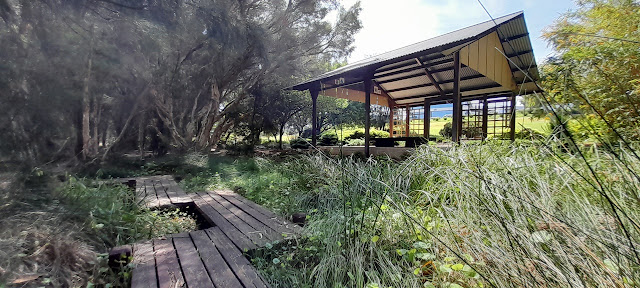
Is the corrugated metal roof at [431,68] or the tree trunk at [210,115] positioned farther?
the tree trunk at [210,115]

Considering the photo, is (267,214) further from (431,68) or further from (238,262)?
(431,68)

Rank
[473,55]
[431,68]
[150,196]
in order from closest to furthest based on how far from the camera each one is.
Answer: [150,196]
[473,55]
[431,68]

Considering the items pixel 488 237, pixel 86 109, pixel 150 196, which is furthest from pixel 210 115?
pixel 488 237

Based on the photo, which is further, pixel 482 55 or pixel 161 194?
pixel 482 55

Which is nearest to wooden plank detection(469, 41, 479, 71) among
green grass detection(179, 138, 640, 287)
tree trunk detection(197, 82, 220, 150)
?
green grass detection(179, 138, 640, 287)

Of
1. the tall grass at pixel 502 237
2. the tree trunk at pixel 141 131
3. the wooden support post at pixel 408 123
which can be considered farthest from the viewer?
the wooden support post at pixel 408 123

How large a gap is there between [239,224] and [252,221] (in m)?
0.12

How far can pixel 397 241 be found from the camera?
161 centimetres

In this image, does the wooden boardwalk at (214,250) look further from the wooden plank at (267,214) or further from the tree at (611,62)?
the tree at (611,62)

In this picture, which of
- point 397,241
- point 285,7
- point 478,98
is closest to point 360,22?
point 285,7

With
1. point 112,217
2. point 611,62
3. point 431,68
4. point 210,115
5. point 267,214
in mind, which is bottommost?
point 267,214

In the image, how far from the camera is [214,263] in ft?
5.55

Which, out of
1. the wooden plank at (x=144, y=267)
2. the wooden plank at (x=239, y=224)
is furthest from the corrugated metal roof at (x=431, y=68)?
the wooden plank at (x=144, y=267)

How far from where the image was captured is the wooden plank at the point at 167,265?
1486 millimetres
